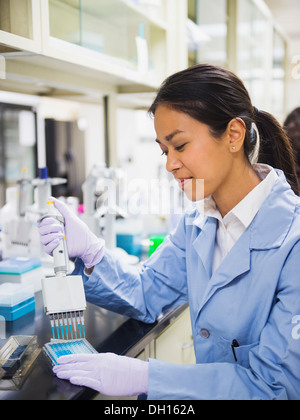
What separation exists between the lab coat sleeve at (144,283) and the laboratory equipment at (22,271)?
0.84 ft

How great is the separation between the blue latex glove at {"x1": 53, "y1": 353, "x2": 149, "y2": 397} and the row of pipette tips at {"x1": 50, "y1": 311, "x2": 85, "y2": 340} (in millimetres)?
118

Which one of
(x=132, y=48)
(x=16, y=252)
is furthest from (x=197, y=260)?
(x=132, y=48)

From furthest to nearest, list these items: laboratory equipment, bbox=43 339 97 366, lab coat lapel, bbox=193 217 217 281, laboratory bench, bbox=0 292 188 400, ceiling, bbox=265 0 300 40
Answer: ceiling, bbox=265 0 300 40
lab coat lapel, bbox=193 217 217 281
laboratory equipment, bbox=43 339 97 366
laboratory bench, bbox=0 292 188 400

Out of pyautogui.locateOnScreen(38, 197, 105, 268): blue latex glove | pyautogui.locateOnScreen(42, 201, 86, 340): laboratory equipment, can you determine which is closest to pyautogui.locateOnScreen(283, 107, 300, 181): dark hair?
pyautogui.locateOnScreen(38, 197, 105, 268): blue latex glove

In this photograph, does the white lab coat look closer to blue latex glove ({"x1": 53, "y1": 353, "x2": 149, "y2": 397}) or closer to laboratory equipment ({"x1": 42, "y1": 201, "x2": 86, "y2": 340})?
blue latex glove ({"x1": 53, "y1": 353, "x2": 149, "y2": 397})

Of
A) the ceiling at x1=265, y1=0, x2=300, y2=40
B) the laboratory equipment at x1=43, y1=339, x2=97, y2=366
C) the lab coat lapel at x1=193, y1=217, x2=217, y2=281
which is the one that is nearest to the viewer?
the laboratory equipment at x1=43, y1=339, x2=97, y2=366

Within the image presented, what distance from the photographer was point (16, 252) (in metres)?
1.94

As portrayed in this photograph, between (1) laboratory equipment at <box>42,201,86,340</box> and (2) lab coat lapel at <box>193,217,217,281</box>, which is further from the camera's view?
(2) lab coat lapel at <box>193,217,217,281</box>

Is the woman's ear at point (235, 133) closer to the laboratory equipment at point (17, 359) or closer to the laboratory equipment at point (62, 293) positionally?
the laboratory equipment at point (62, 293)

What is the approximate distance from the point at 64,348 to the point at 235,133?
803mm

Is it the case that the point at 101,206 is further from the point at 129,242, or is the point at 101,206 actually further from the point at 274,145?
the point at 274,145

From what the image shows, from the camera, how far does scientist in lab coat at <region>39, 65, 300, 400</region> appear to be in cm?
111

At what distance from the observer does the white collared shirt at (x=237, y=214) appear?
1.35 meters

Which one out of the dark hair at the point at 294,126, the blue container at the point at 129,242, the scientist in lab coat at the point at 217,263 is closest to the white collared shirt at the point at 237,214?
the scientist in lab coat at the point at 217,263
